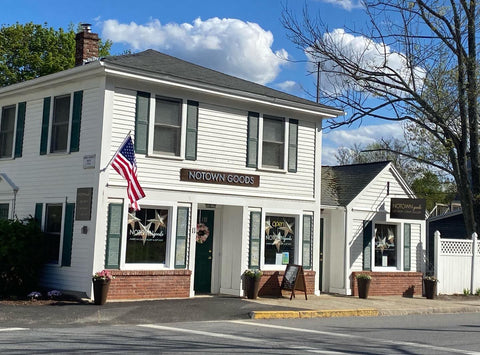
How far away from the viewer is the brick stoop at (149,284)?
15525 mm

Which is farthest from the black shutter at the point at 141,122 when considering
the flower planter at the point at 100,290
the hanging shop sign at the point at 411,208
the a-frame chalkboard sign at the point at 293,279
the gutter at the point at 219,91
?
the hanging shop sign at the point at 411,208

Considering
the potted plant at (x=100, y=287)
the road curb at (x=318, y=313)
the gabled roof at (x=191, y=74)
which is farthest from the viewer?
the gabled roof at (x=191, y=74)

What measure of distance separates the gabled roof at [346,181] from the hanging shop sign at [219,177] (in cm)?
324

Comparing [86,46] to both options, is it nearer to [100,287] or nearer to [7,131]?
[7,131]

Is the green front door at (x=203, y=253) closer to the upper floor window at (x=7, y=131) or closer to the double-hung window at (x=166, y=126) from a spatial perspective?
the double-hung window at (x=166, y=126)

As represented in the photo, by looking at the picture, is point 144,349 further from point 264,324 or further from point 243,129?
point 243,129

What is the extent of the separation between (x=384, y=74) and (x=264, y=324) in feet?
41.3

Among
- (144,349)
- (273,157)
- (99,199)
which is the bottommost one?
(144,349)

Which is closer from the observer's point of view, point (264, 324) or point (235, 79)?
point (264, 324)

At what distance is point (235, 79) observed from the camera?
19.8 meters

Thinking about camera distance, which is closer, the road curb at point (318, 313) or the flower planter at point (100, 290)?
the road curb at point (318, 313)

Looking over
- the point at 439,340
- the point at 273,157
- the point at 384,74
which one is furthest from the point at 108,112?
Result: the point at 384,74

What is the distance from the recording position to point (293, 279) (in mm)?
17641

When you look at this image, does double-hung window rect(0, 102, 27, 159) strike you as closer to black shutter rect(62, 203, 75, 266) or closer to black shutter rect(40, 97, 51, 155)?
black shutter rect(40, 97, 51, 155)
